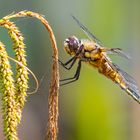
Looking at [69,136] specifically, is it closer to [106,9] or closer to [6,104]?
[106,9]

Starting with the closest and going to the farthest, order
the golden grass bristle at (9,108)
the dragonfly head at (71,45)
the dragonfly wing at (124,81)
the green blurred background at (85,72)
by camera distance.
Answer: the golden grass bristle at (9,108) → the dragonfly head at (71,45) → the dragonfly wing at (124,81) → the green blurred background at (85,72)

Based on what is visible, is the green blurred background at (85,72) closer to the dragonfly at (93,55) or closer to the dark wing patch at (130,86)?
the dark wing patch at (130,86)

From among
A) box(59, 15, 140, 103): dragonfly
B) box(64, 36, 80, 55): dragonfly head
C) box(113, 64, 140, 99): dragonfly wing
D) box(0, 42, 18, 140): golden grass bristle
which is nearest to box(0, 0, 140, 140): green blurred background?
box(113, 64, 140, 99): dragonfly wing

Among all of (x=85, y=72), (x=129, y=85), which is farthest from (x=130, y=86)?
(x=85, y=72)

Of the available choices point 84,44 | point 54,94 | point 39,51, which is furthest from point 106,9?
point 54,94

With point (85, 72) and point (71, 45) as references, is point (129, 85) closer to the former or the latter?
point (71, 45)

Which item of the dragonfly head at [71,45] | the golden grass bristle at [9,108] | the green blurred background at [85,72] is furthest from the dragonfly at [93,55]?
the green blurred background at [85,72]

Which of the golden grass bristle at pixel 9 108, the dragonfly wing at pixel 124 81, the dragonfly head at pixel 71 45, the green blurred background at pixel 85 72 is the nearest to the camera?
the golden grass bristle at pixel 9 108

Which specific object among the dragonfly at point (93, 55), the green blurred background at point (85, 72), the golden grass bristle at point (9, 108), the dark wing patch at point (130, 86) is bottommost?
the golden grass bristle at point (9, 108)
